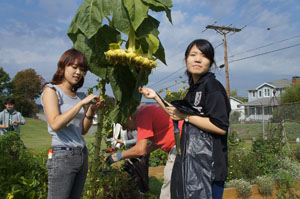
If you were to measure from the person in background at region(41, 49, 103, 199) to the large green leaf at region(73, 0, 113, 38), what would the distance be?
0.25 meters

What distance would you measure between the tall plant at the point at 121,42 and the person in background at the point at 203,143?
0.18m

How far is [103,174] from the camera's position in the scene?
122 inches

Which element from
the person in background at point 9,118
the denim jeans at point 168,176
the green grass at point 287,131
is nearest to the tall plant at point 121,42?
the denim jeans at point 168,176

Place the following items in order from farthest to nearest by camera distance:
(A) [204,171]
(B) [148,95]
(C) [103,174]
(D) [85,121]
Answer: (C) [103,174], (D) [85,121], (B) [148,95], (A) [204,171]

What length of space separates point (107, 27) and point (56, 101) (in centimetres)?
61

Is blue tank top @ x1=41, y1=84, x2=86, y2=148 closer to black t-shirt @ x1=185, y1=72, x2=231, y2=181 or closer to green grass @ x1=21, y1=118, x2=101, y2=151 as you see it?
black t-shirt @ x1=185, y1=72, x2=231, y2=181

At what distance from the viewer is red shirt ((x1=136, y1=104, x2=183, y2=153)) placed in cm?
241

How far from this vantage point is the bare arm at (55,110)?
69.4 inches

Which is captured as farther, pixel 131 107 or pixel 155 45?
pixel 131 107

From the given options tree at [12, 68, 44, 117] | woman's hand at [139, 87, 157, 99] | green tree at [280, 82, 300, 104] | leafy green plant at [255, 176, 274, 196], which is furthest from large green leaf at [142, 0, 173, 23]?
tree at [12, 68, 44, 117]

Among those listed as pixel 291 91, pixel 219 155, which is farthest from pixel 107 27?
pixel 291 91

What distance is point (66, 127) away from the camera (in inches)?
74.8

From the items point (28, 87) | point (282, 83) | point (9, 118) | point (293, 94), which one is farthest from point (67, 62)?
point (282, 83)

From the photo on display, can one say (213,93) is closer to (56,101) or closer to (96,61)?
(96,61)
